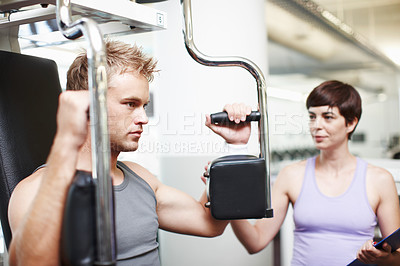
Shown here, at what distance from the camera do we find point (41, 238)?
27.8 inches

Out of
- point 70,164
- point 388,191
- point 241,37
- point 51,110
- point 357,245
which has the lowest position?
point 357,245

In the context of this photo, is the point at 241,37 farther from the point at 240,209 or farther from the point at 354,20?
the point at 354,20

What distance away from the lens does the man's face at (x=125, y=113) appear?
100cm

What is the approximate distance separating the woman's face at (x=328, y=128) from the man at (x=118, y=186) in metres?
0.54

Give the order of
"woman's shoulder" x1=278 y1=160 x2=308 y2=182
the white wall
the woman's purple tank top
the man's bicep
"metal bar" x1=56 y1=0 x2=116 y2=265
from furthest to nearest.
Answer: the white wall → "woman's shoulder" x1=278 y1=160 x2=308 y2=182 → the woman's purple tank top → the man's bicep → "metal bar" x1=56 y1=0 x2=116 y2=265

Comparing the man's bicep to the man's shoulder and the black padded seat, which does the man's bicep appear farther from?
the man's shoulder

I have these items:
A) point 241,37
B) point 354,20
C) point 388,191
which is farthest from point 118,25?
point 354,20

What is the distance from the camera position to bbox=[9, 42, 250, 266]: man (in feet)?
2.27

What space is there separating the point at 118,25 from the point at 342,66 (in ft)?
21.8

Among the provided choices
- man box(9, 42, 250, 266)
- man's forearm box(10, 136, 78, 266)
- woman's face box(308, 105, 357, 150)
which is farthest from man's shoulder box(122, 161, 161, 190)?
woman's face box(308, 105, 357, 150)

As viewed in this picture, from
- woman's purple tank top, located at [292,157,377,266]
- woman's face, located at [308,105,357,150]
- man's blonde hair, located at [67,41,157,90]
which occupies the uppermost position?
man's blonde hair, located at [67,41,157,90]

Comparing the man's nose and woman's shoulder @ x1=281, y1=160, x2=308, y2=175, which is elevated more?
the man's nose

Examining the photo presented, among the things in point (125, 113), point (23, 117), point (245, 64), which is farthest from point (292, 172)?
point (23, 117)

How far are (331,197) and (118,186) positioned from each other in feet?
2.82
